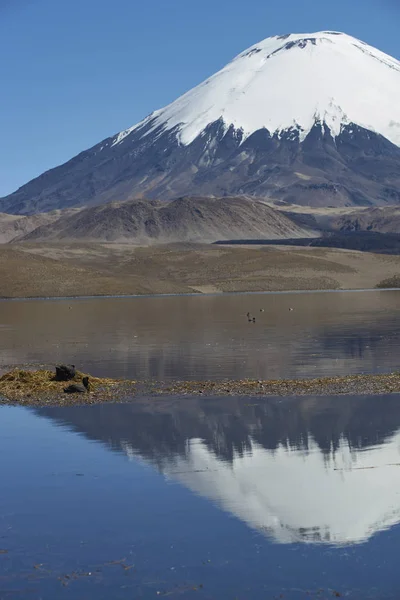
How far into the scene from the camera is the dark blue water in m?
11.3

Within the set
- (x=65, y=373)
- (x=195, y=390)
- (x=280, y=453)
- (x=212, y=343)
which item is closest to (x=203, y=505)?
(x=280, y=453)

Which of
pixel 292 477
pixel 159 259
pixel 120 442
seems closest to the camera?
pixel 292 477

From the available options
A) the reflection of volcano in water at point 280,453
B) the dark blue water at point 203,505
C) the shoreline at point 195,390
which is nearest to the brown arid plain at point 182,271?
the shoreline at point 195,390

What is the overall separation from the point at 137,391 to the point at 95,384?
5.71ft

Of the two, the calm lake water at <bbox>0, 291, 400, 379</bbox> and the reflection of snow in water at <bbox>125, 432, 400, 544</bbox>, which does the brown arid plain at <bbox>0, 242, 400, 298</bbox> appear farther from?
the reflection of snow in water at <bbox>125, 432, 400, 544</bbox>

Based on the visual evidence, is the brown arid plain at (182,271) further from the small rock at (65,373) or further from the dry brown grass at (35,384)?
the small rock at (65,373)

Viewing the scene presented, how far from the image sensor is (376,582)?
11016 millimetres

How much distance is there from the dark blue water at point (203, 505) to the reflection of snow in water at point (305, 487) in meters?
0.03

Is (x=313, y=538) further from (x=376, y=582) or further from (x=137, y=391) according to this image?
(x=137, y=391)

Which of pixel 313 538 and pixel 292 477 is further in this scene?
pixel 292 477

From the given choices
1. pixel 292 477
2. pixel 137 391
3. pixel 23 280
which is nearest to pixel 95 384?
pixel 137 391

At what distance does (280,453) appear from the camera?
1766 cm

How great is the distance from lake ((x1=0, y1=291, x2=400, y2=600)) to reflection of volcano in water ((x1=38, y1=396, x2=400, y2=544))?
4 centimetres

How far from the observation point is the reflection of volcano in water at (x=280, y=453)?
44.6 ft
